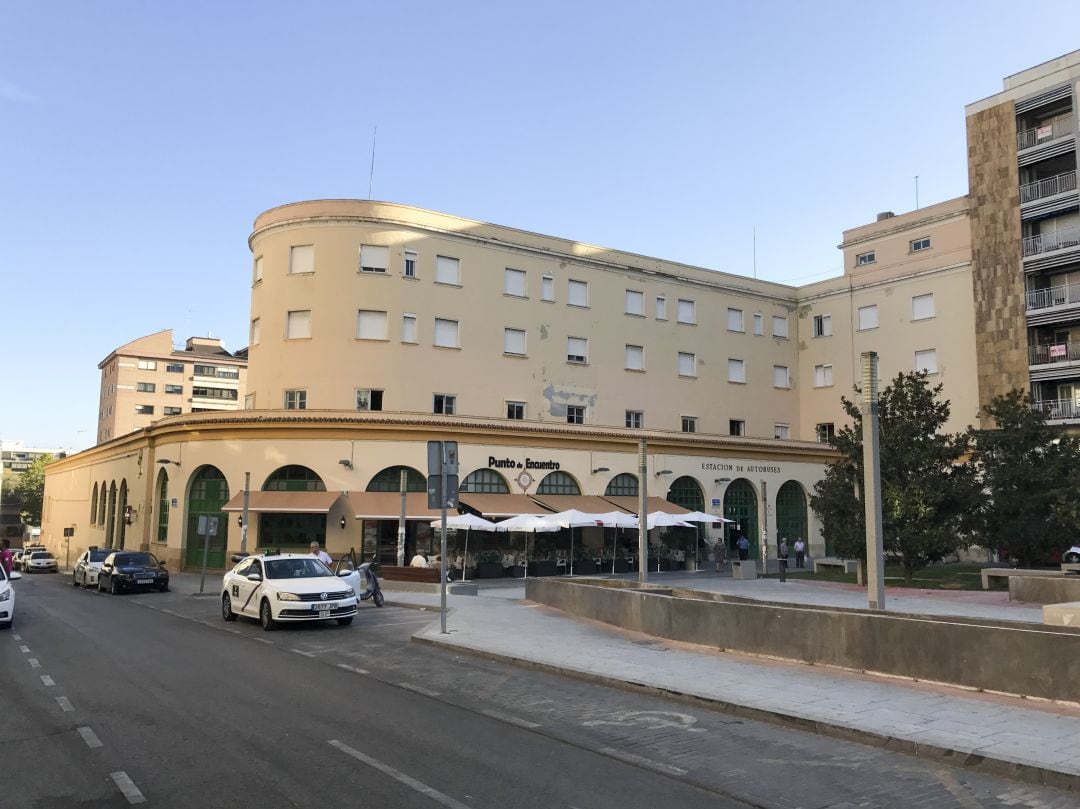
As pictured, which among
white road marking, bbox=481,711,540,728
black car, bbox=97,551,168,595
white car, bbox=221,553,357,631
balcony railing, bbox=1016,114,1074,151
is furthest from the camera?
balcony railing, bbox=1016,114,1074,151

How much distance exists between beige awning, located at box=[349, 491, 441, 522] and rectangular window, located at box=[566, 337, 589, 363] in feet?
41.3

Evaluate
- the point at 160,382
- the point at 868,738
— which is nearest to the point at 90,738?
the point at 868,738

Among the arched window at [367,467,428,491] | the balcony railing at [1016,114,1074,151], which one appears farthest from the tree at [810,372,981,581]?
the balcony railing at [1016,114,1074,151]

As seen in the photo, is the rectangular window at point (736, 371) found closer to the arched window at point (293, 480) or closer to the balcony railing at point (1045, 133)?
the balcony railing at point (1045, 133)

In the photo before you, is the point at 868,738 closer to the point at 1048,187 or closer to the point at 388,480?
the point at 388,480

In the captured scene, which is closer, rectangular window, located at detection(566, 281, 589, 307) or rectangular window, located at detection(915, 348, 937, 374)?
rectangular window, located at detection(566, 281, 589, 307)

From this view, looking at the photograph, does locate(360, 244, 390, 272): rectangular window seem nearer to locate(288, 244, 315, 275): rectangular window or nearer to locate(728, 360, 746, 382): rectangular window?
locate(288, 244, 315, 275): rectangular window

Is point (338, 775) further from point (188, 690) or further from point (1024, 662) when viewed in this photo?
point (1024, 662)

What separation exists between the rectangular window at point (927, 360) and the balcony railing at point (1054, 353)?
15.7 ft

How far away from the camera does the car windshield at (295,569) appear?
18062 mm

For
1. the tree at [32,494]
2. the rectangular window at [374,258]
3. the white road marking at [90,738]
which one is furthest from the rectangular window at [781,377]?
the tree at [32,494]

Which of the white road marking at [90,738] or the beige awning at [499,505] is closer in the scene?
the white road marking at [90,738]

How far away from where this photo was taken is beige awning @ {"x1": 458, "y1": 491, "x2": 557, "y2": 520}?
112ft

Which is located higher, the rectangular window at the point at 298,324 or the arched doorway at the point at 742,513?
the rectangular window at the point at 298,324
